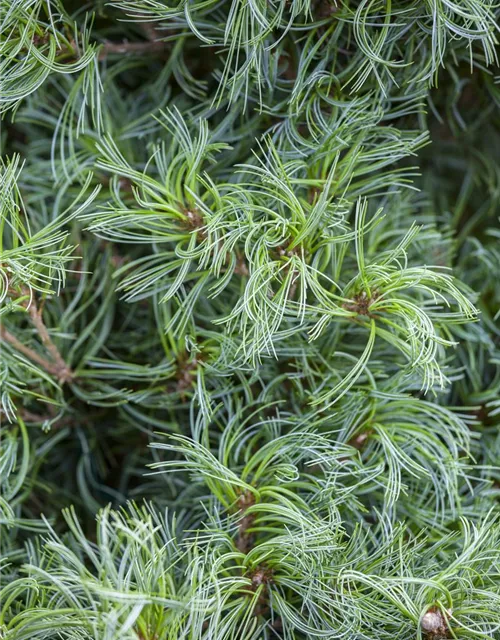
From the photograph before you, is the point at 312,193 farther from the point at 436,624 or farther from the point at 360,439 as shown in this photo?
the point at 436,624

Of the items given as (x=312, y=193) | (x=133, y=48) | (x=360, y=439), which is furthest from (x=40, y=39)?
(x=360, y=439)

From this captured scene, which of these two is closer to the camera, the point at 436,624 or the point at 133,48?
the point at 436,624

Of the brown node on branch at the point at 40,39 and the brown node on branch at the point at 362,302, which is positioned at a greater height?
the brown node on branch at the point at 40,39

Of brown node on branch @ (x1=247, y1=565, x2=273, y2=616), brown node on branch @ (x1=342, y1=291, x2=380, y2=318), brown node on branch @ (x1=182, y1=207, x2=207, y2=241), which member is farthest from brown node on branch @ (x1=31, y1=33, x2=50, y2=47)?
brown node on branch @ (x1=247, y1=565, x2=273, y2=616)

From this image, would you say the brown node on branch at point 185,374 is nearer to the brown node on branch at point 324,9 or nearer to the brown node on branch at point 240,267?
the brown node on branch at point 240,267

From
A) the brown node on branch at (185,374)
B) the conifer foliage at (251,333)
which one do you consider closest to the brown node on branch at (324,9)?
the conifer foliage at (251,333)

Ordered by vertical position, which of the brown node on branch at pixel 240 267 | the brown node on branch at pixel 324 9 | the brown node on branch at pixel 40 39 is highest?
the brown node on branch at pixel 324 9

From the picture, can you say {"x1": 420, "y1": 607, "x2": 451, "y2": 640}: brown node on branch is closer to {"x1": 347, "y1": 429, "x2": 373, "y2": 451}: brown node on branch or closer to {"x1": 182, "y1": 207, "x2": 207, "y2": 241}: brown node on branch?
{"x1": 347, "y1": 429, "x2": 373, "y2": 451}: brown node on branch
